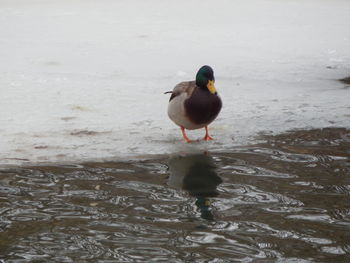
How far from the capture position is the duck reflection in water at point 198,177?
394 cm

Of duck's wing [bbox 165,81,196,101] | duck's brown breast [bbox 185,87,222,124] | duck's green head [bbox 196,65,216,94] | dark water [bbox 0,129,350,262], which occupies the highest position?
duck's green head [bbox 196,65,216,94]

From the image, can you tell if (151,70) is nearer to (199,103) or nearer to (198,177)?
(199,103)

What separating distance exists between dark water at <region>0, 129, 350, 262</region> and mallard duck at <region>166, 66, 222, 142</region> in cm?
34

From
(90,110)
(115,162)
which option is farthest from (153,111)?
(115,162)

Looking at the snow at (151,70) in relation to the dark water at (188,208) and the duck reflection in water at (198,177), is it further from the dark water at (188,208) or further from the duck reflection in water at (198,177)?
the dark water at (188,208)

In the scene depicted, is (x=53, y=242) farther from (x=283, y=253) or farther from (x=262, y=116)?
(x=262, y=116)

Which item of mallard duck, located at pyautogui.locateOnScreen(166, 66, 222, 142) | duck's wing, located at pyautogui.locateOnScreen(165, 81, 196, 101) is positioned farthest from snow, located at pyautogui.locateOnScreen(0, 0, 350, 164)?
duck's wing, located at pyautogui.locateOnScreen(165, 81, 196, 101)

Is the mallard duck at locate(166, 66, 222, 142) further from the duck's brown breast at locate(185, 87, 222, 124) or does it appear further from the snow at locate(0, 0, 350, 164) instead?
the snow at locate(0, 0, 350, 164)

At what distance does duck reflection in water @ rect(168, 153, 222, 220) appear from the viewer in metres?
3.94

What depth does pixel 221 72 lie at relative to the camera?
7.14 meters

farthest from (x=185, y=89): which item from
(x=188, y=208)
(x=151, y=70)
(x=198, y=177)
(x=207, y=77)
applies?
(x=151, y=70)

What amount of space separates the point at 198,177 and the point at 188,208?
0.63 meters

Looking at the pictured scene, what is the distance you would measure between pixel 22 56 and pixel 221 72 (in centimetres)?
224

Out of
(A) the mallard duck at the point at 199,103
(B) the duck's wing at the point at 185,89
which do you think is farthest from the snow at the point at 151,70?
(B) the duck's wing at the point at 185,89
